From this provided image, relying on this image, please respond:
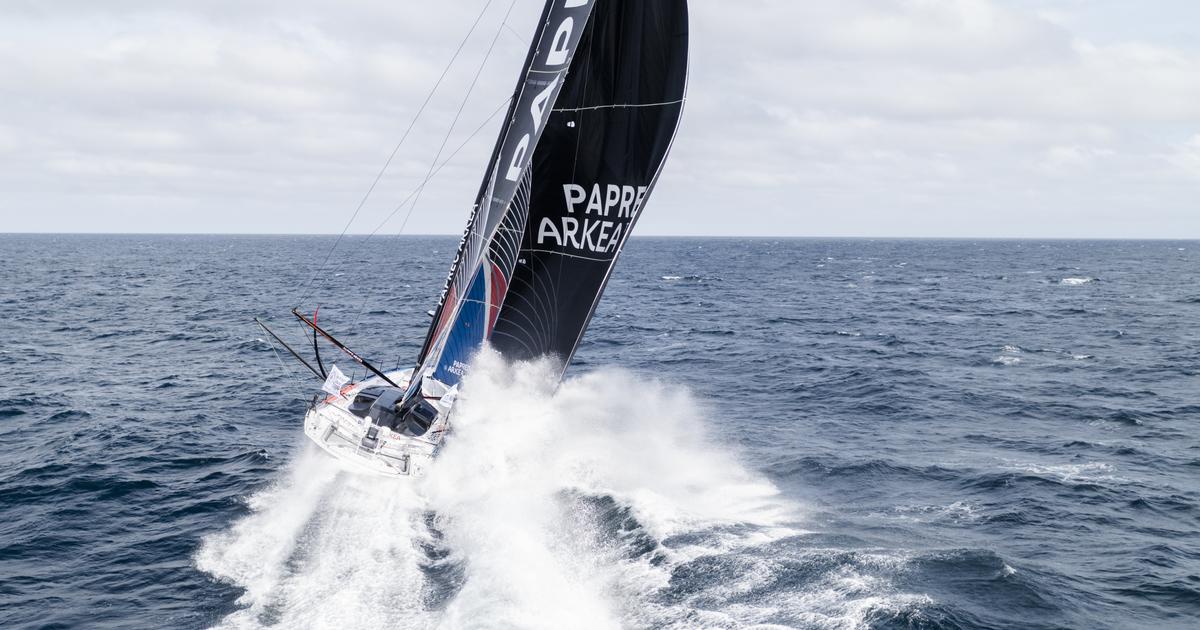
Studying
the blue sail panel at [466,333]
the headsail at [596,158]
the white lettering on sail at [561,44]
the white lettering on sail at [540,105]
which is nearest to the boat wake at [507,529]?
the blue sail panel at [466,333]

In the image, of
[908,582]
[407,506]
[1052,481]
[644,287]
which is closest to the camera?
[908,582]

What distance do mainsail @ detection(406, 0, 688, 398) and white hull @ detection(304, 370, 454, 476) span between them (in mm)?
1459

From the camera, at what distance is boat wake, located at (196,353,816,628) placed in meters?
13.8

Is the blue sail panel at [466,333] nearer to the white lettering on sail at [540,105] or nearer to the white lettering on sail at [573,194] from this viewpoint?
the white lettering on sail at [573,194]

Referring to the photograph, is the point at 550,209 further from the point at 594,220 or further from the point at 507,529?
the point at 507,529

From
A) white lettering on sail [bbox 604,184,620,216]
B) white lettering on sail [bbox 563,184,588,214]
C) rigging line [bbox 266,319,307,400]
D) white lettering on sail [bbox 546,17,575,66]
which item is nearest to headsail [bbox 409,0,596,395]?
white lettering on sail [bbox 546,17,575,66]

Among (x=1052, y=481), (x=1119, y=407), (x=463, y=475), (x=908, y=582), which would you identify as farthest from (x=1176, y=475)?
(x=463, y=475)

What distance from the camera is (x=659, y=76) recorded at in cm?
1675

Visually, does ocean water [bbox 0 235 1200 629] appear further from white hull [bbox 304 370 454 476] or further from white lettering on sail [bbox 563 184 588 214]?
white lettering on sail [bbox 563 184 588 214]

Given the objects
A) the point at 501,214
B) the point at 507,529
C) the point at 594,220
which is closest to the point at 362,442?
the point at 507,529

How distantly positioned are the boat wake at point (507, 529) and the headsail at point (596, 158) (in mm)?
2001

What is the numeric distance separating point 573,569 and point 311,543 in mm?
5342

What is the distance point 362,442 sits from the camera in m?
17.9

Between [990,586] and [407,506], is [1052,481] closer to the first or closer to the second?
[990,586]
